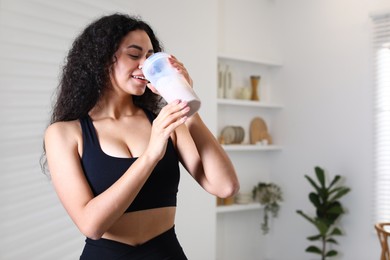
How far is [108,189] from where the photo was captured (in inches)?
40.4

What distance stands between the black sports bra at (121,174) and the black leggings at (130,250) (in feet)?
0.29

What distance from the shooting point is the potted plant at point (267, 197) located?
4.31m

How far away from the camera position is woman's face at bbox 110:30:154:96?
1.14 metres

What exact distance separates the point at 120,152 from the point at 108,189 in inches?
5.4

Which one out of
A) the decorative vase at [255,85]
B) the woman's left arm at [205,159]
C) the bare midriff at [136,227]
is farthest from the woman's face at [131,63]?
the decorative vase at [255,85]

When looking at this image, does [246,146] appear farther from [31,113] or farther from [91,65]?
[91,65]

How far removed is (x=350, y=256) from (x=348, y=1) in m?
2.18

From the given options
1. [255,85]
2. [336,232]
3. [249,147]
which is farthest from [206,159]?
[255,85]

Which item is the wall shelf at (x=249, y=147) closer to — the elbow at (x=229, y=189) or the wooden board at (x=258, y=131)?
the wooden board at (x=258, y=131)

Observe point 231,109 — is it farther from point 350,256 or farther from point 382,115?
point 350,256

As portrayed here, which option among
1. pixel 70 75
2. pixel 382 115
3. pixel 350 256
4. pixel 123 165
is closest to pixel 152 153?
pixel 123 165

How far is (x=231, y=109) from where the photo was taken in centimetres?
430

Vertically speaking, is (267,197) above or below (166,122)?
below

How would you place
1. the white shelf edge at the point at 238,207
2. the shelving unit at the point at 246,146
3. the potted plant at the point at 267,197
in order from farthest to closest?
1. the potted plant at the point at 267,197
2. the shelving unit at the point at 246,146
3. the white shelf edge at the point at 238,207
